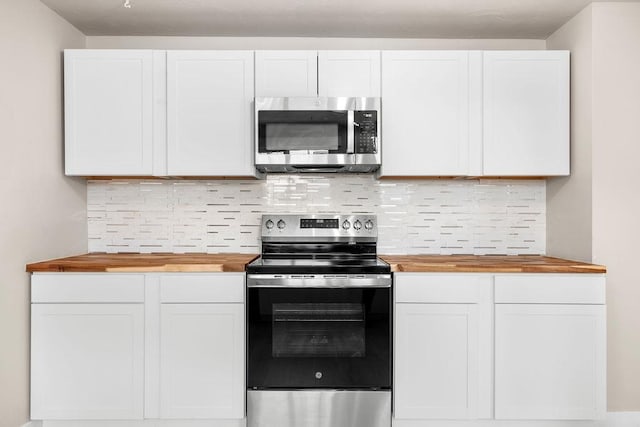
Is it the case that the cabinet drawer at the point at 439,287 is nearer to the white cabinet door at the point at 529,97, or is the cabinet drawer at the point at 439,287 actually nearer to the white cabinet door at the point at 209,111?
the white cabinet door at the point at 529,97

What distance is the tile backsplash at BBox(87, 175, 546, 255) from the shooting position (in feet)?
10.1

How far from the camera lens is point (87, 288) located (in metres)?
2.45

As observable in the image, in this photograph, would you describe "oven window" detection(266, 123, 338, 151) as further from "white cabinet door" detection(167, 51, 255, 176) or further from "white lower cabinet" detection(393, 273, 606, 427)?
"white lower cabinet" detection(393, 273, 606, 427)

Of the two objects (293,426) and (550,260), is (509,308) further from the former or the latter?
(293,426)

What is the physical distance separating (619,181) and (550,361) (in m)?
1.06

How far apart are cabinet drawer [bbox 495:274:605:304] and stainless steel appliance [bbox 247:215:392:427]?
631 millimetres

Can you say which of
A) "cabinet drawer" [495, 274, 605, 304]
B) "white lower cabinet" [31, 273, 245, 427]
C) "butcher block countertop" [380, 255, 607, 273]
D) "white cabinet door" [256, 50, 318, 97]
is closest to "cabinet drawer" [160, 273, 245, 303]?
"white lower cabinet" [31, 273, 245, 427]

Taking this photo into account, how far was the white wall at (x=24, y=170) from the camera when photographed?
2.30 metres

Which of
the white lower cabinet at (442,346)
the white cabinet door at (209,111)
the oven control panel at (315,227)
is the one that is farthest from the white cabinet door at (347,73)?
the white lower cabinet at (442,346)

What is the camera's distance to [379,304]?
245cm

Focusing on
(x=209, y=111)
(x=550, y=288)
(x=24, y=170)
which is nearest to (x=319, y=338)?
(x=550, y=288)

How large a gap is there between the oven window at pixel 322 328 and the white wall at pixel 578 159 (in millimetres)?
1361

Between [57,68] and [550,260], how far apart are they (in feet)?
10.3

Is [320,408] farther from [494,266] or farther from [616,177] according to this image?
[616,177]
